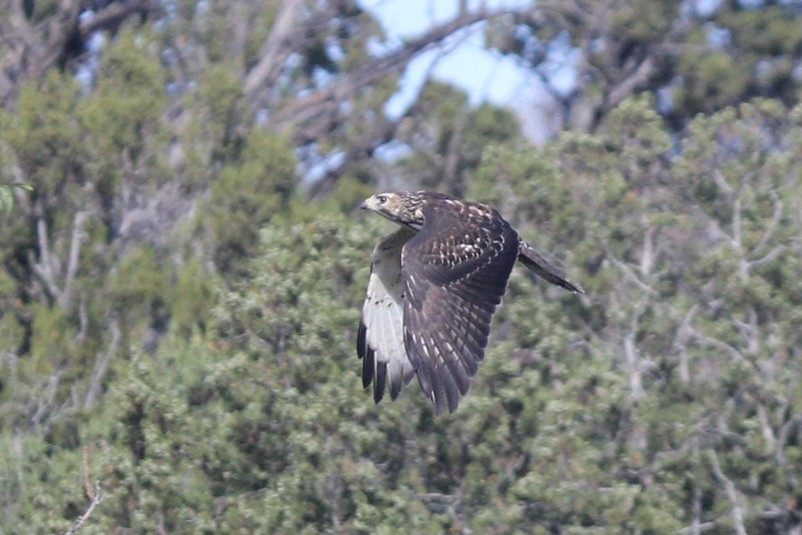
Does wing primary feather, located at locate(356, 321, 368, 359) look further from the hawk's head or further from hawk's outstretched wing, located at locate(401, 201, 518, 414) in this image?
hawk's outstretched wing, located at locate(401, 201, 518, 414)

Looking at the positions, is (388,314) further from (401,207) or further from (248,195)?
(248,195)

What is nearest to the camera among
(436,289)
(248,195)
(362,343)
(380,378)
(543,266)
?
(436,289)

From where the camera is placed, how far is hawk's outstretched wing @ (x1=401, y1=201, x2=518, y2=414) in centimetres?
860

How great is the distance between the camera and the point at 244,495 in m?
13.1

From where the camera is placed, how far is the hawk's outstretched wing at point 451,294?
8.60 meters

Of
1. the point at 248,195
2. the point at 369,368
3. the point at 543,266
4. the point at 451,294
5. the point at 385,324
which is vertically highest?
the point at 451,294

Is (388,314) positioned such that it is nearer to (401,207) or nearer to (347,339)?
(401,207)

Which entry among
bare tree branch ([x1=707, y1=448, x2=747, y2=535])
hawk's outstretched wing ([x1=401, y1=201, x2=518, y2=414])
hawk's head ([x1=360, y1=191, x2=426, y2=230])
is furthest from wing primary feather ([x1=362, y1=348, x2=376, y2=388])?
bare tree branch ([x1=707, y1=448, x2=747, y2=535])

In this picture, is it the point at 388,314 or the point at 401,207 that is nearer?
the point at 401,207

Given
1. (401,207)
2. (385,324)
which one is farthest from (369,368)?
(401,207)

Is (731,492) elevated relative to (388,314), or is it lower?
lower

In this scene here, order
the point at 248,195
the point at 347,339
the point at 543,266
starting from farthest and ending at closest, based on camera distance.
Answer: the point at 248,195 < the point at 347,339 < the point at 543,266

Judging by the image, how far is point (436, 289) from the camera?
9.03 m

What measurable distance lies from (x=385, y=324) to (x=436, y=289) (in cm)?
125
